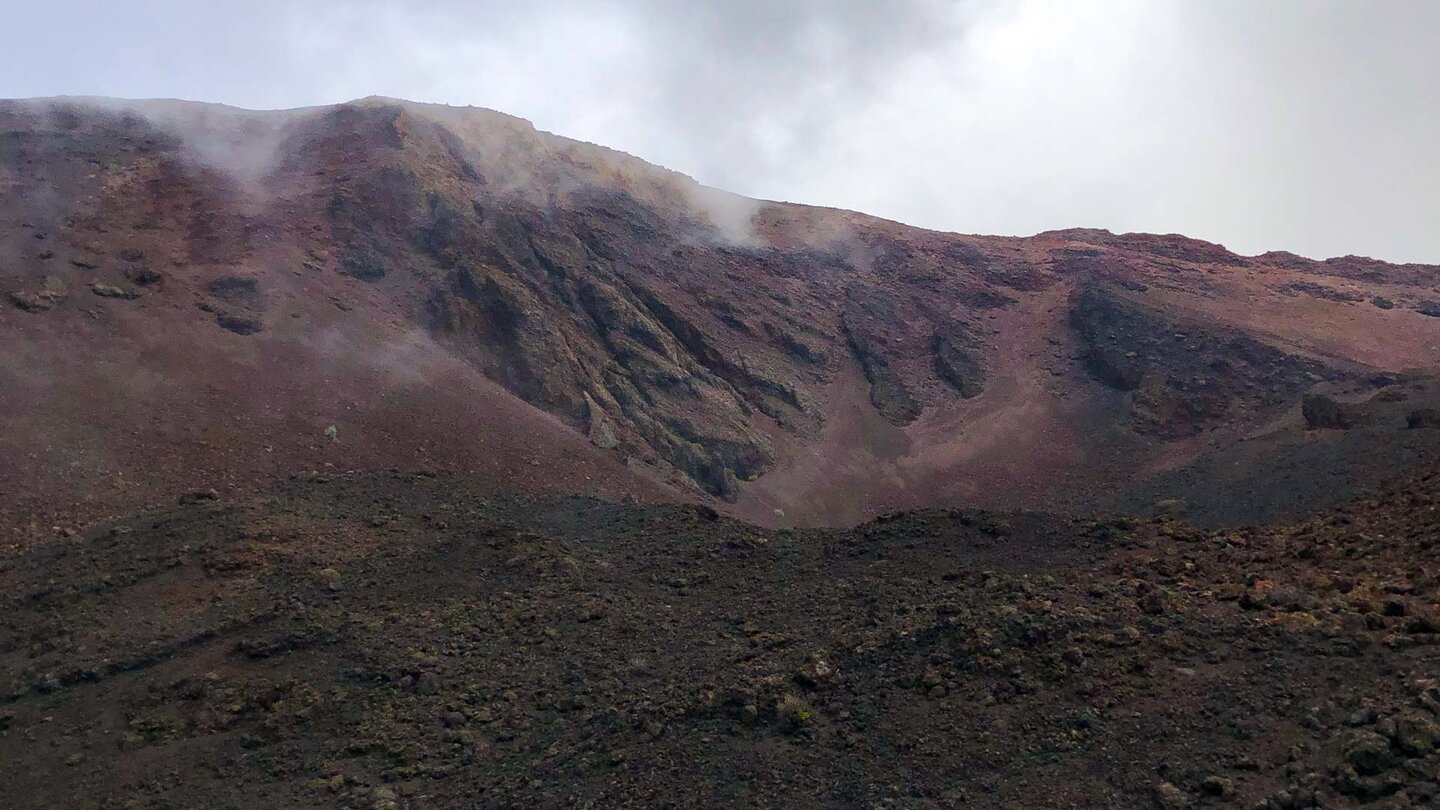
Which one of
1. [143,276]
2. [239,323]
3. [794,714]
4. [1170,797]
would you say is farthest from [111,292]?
[1170,797]

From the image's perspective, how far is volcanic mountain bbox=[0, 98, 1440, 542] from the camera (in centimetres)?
1961

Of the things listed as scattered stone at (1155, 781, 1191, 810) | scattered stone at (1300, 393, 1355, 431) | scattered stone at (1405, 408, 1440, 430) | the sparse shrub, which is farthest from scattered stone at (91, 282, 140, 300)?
scattered stone at (1300, 393, 1355, 431)

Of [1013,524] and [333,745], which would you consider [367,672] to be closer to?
[333,745]

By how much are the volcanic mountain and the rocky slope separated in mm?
4223

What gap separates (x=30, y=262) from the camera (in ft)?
71.2

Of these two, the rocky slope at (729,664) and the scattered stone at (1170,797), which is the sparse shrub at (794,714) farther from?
the scattered stone at (1170,797)

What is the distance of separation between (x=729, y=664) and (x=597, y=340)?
57.8 ft

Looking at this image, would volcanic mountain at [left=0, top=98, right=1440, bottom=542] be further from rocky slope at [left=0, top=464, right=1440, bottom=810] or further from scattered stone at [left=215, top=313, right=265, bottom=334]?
rocky slope at [left=0, top=464, right=1440, bottom=810]

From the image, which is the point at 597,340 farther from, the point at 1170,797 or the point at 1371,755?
the point at 1371,755

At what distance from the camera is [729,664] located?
11.7 meters

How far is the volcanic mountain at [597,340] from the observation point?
1961cm

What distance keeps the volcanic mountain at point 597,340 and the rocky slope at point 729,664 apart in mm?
4223

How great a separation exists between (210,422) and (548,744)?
12413 mm

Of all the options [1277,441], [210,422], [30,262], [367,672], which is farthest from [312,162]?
[1277,441]
